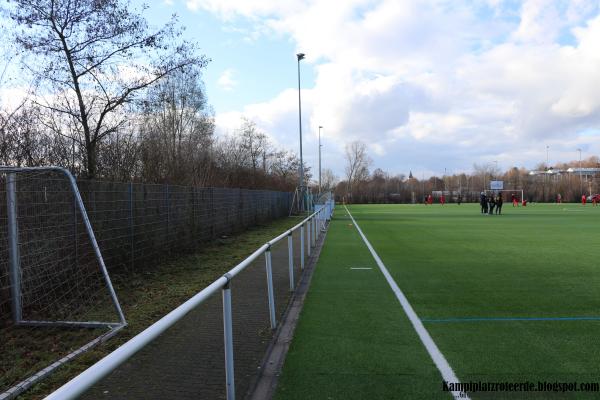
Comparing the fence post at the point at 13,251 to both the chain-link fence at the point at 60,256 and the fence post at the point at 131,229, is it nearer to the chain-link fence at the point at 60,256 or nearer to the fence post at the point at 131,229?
the chain-link fence at the point at 60,256

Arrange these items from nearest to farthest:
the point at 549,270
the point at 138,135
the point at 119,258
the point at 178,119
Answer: the point at 119,258, the point at 549,270, the point at 138,135, the point at 178,119

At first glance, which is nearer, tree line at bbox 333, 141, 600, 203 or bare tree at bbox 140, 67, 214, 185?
bare tree at bbox 140, 67, 214, 185

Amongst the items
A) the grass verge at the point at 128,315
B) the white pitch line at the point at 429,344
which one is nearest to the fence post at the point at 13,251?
the grass verge at the point at 128,315

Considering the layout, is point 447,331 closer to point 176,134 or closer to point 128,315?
point 128,315

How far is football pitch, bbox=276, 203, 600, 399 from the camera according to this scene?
14.5 feet

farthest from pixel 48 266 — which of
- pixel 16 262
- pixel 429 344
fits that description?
pixel 429 344

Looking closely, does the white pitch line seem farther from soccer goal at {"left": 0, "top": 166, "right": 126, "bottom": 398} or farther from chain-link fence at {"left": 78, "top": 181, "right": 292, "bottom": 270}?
chain-link fence at {"left": 78, "top": 181, "right": 292, "bottom": 270}

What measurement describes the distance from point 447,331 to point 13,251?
18.6ft

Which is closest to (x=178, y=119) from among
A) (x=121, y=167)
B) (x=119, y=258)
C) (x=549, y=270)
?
(x=121, y=167)

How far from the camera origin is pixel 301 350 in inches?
215

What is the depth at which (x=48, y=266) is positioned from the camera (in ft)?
24.0

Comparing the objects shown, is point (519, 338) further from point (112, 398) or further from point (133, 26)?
point (133, 26)

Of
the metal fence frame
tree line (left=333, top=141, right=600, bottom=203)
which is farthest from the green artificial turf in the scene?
tree line (left=333, top=141, right=600, bottom=203)

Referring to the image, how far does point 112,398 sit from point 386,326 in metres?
3.56
